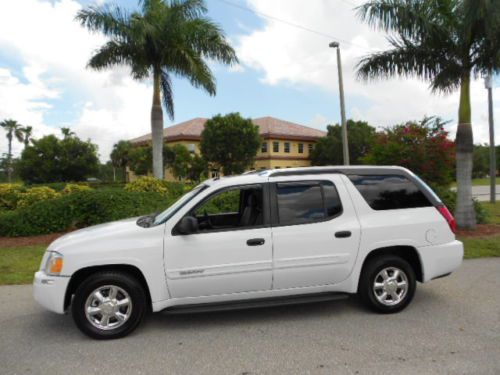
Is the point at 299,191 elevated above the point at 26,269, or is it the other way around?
the point at 299,191

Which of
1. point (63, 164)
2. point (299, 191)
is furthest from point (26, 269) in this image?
point (63, 164)

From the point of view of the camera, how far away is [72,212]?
1027cm

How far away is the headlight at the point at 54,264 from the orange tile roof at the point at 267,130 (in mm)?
38853

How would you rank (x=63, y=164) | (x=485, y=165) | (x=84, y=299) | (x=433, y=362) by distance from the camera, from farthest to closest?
(x=485, y=165)
(x=63, y=164)
(x=84, y=299)
(x=433, y=362)

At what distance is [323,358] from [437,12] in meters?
9.90

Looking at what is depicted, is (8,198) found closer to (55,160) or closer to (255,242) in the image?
(255,242)

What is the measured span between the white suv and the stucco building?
37036 mm

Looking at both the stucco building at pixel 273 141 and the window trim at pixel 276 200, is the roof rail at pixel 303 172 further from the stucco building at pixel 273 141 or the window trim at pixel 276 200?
the stucco building at pixel 273 141

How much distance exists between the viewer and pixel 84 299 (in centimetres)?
397

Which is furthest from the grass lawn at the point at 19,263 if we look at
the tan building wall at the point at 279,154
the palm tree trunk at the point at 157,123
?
the tan building wall at the point at 279,154

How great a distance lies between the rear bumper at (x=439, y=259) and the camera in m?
4.65

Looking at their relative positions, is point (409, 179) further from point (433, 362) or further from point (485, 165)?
point (485, 165)

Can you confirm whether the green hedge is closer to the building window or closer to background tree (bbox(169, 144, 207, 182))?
background tree (bbox(169, 144, 207, 182))

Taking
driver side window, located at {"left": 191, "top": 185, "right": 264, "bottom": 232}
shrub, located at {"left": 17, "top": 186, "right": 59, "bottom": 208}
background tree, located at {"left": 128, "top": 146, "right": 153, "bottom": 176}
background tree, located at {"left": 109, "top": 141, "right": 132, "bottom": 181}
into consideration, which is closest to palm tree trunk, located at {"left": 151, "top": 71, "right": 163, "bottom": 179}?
shrub, located at {"left": 17, "top": 186, "right": 59, "bottom": 208}
